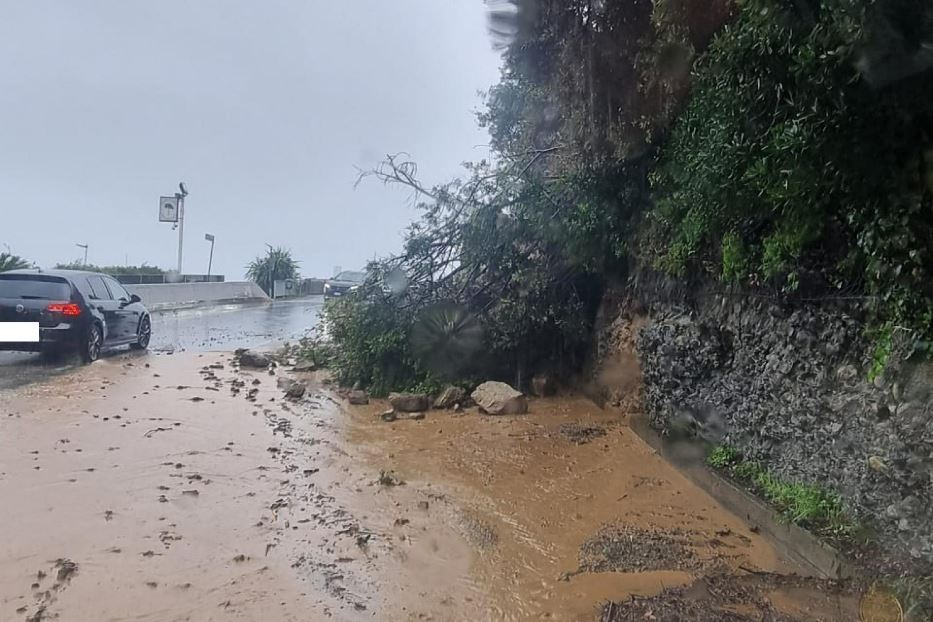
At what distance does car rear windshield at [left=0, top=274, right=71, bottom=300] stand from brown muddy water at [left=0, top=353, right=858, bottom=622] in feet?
9.11

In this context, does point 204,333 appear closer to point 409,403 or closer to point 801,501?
point 409,403

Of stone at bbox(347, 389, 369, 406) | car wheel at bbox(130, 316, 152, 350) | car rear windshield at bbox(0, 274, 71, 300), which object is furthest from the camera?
car wheel at bbox(130, 316, 152, 350)

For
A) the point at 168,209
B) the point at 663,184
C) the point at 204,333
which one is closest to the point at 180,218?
the point at 168,209

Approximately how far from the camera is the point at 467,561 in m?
4.30

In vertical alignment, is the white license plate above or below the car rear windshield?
below

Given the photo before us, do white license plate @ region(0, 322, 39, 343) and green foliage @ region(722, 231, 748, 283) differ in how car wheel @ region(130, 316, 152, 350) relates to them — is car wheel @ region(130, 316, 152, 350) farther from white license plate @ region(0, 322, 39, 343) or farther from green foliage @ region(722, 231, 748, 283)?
green foliage @ region(722, 231, 748, 283)

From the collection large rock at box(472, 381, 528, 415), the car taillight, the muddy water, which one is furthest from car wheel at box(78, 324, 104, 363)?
large rock at box(472, 381, 528, 415)

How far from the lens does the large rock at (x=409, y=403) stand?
908 cm

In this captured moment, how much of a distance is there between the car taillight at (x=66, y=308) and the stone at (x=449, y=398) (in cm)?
624

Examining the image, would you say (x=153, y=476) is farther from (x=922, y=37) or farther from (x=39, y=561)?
(x=922, y=37)

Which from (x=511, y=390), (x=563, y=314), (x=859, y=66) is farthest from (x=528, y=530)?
(x=563, y=314)

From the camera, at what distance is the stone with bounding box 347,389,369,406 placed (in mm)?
9575

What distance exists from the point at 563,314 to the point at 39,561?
24.5ft

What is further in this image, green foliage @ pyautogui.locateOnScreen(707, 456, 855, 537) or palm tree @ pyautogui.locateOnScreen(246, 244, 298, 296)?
palm tree @ pyautogui.locateOnScreen(246, 244, 298, 296)
